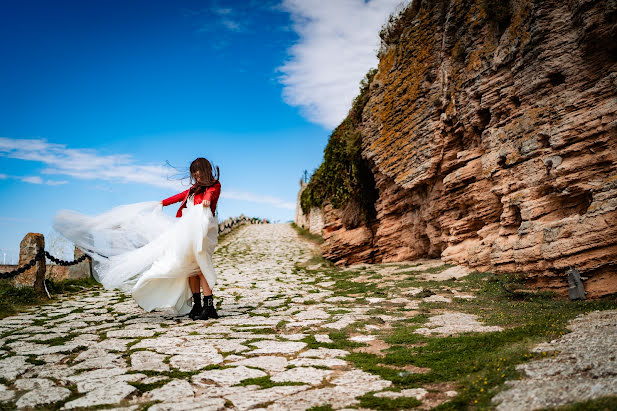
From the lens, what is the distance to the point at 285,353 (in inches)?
168

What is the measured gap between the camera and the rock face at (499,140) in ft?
19.5

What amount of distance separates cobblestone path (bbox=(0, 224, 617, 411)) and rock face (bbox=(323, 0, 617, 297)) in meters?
1.23

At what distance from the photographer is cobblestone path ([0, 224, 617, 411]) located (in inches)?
117

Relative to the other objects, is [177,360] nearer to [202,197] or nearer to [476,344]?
[202,197]

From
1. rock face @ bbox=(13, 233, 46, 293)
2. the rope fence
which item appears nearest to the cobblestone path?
the rope fence

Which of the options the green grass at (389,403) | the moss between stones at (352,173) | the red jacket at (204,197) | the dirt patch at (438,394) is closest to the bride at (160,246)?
the red jacket at (204,197)

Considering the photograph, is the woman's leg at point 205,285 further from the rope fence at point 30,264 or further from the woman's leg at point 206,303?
the rope fence at point 30,264

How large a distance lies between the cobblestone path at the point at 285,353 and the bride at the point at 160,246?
1.45ft

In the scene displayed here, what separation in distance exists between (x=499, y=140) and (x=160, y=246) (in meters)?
6.55

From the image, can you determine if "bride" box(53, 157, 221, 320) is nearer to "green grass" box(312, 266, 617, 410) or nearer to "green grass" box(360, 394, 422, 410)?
"green grass" box(312, 266, 617, 410)

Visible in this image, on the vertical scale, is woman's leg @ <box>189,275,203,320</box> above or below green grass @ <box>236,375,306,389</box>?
above

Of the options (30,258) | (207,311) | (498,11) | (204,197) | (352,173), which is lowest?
(207,311)

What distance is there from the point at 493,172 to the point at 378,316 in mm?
4126

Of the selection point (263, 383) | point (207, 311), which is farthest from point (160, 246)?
point (263, 383)
